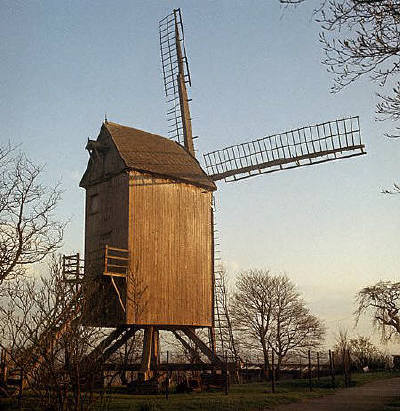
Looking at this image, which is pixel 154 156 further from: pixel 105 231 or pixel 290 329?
pixel 290 329

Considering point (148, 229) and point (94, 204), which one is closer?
point (148, 229)

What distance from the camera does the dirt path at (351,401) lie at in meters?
17.3

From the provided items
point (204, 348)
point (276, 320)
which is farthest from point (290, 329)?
point (204, 348)

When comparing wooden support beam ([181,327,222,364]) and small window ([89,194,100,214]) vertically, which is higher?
small window ([89,194,100,214])

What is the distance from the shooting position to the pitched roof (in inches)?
920

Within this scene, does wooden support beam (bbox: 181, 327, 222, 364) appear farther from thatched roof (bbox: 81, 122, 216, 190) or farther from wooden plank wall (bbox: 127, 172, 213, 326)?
thatched roof (bbox: 81, 122, 216, 190)

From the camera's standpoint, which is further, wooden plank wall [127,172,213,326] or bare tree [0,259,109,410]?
wooden plank wall [127,172,213,326]

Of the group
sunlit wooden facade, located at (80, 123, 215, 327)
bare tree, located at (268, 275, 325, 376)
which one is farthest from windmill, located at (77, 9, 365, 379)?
bare tree, located at (268, 275, 325, 376)

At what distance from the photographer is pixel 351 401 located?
19141 mm

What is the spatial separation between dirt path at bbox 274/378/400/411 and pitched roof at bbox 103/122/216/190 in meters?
10.0

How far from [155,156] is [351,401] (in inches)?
475

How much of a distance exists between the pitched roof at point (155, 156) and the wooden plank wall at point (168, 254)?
398 millimetres

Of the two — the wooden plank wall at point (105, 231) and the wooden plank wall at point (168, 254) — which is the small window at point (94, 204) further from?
the wooden plank wall at point (168, 254)

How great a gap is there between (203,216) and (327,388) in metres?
9.03
